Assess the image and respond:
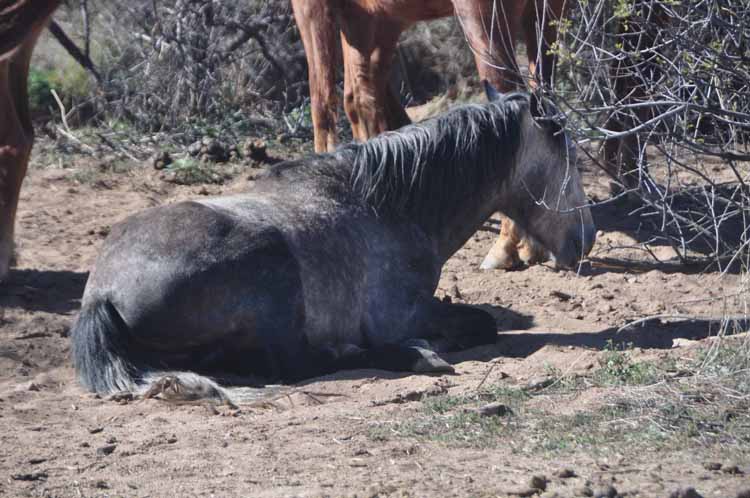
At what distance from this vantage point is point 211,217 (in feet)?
17.1

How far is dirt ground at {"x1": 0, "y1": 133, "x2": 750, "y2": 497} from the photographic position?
3.45m

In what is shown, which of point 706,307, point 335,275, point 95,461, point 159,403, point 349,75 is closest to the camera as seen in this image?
point 95,461

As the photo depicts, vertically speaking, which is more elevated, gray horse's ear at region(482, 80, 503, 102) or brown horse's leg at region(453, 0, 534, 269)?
brown horse's leg at region(453, 0, 534, 269)

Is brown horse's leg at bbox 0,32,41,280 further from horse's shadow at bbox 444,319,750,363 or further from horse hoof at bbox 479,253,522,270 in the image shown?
horse hoof at bbox 479,253,522,270

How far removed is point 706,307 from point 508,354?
155cm

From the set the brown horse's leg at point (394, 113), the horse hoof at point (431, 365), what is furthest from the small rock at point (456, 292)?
the brown horse's leg at point (394, 113)

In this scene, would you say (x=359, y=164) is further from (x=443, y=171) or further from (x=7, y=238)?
(x=7, y=238)

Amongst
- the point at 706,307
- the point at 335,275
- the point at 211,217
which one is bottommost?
the point at 706,307

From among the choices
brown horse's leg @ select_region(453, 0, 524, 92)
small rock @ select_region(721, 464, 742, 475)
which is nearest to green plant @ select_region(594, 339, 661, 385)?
small rock @ select_region(721, 464, 742, 475)

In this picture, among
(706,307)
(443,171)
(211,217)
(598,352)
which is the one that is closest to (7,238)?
(211,217)

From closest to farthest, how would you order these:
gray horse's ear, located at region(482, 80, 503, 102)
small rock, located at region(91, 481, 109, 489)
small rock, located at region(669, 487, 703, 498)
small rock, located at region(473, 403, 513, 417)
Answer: small rock, located at region(669, 487, 703, 498) < small rock, located at region(91, 481, 109, 489) < small rock, located at region(473, 403, 513, 417) < gray horse's ear, located at region(482, 80, 503, 102)

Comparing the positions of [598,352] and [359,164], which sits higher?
[359,164]

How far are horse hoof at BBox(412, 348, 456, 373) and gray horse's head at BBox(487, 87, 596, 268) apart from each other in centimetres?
121

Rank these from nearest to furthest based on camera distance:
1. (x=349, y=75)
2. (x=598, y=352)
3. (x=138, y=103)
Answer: (x=598, y=352) < (x=349, y=75) < (x=138, y=103)
